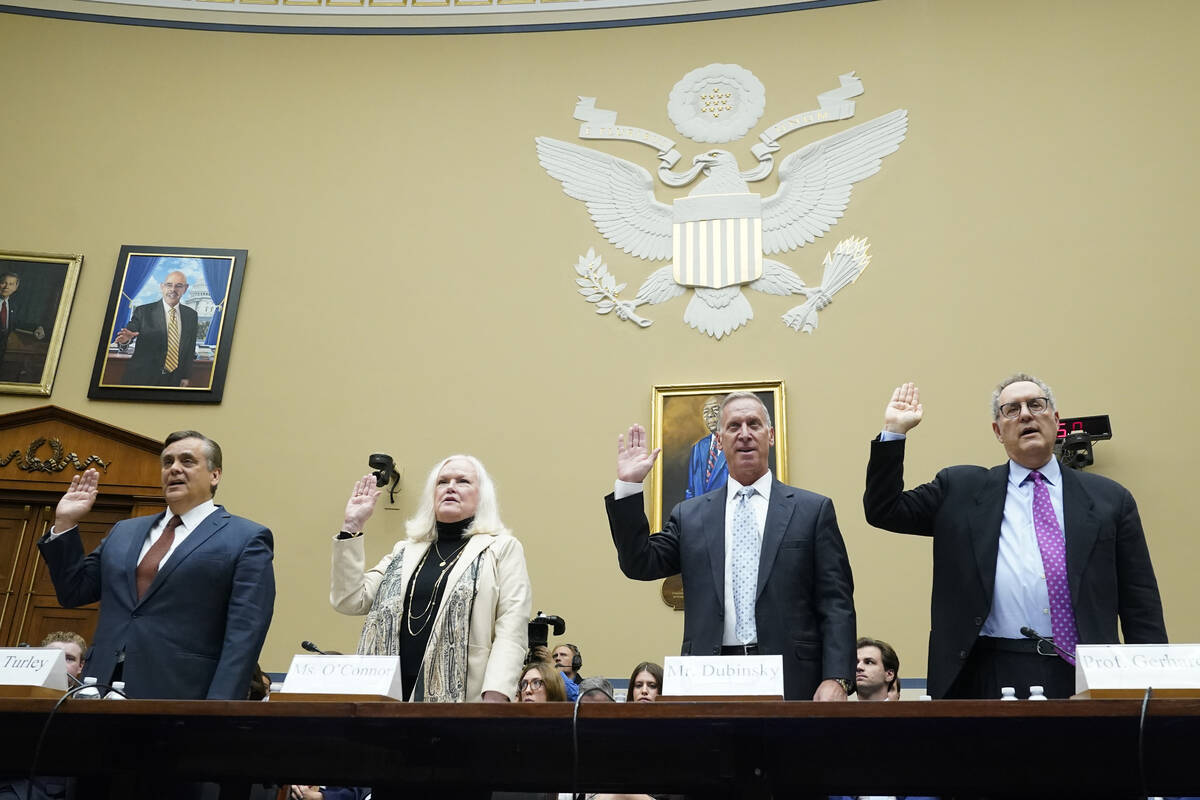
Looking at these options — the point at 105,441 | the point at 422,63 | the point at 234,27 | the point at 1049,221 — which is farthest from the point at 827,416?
the point at 234,27

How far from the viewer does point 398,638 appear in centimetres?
318

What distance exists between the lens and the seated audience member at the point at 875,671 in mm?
4434

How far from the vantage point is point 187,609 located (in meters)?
3.13

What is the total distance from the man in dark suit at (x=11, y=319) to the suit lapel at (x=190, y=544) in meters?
5.22

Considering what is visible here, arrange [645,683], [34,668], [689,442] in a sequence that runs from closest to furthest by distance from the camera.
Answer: [34,668] → [645,683] → [689,442]

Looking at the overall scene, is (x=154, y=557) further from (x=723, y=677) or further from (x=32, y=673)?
(x=723, y=677)

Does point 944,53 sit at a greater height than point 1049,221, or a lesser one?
greater

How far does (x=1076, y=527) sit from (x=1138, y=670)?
2.87 ft

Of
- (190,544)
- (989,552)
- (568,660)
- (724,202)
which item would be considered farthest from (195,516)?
(724,202)

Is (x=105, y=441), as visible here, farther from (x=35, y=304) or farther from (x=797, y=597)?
(x=797, y=597)

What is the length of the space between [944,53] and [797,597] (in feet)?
19.8

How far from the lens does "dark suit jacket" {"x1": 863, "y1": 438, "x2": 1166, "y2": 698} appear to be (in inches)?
111

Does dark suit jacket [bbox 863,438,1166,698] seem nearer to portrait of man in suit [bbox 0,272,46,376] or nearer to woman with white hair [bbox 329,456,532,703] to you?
woman with white hair [bbox 329,456,532,703]

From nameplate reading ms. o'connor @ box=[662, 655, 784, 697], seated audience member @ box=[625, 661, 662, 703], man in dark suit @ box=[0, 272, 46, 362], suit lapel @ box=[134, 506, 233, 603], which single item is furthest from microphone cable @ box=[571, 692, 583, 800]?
man in dark suit @ box=[0, 272, 46, 362]
